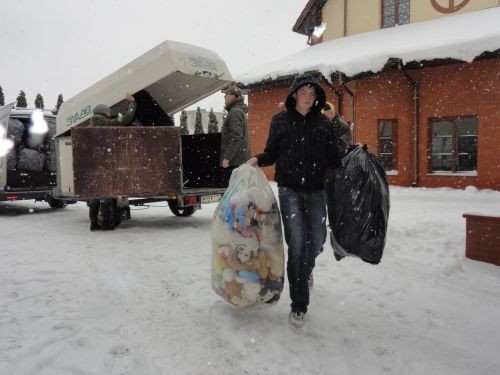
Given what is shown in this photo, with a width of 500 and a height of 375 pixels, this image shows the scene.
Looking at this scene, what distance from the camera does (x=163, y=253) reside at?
5512 mm

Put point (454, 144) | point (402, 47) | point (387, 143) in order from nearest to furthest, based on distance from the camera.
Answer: point (402, 47) < point (454, 144) < point (387, 143)

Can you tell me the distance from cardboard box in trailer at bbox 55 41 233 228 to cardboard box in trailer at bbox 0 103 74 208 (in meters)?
1.54

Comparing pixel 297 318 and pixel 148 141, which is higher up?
pixel 148 141

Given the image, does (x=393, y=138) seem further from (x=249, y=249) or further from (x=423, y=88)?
(x=249, y=249)

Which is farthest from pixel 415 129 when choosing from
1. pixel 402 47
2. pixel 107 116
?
pixel 107 116

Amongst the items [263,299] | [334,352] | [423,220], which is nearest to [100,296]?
[263,299]

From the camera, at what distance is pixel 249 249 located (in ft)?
10.3

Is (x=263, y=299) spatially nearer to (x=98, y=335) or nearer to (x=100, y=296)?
(x=98, y=335)

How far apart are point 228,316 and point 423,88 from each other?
11.7 metres

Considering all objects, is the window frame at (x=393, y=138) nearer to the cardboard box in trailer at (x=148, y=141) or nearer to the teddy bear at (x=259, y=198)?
the cardboard box in trailer at (x=148, y=141)

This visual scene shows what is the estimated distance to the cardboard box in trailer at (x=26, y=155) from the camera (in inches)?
380

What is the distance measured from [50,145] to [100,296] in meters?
A: 8.24

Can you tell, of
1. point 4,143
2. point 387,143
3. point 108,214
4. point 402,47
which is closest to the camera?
point 108,214

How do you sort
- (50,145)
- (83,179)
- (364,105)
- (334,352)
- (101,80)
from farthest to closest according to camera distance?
(364,105) < (50,145) < (101,80) < (83,179) < (334,352)
